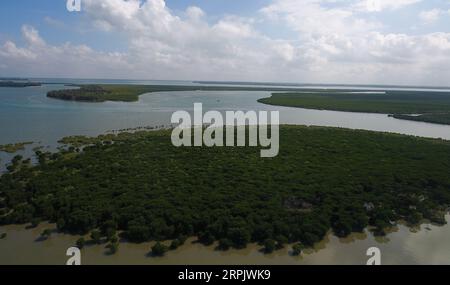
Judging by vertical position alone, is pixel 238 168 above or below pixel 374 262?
above

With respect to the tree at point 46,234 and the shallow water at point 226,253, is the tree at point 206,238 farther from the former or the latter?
the tree at point 46,234

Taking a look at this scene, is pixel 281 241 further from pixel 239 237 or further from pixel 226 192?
pixel 226 192

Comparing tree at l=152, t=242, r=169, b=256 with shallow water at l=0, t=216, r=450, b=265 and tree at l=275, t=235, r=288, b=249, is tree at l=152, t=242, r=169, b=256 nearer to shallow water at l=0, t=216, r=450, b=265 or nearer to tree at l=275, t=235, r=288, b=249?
shallow water at l=0, t=216, r=450, b=265

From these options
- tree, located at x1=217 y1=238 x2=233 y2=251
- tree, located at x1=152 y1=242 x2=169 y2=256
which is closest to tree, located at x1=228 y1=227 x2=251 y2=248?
tree, located at x1=217 y1=238 x2=233 y2=251

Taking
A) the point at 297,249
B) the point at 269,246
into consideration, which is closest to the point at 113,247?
the point at 269,246

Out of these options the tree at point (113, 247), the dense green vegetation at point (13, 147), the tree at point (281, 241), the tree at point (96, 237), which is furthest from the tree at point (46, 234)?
the dense green vegetation at point (13, 147)
